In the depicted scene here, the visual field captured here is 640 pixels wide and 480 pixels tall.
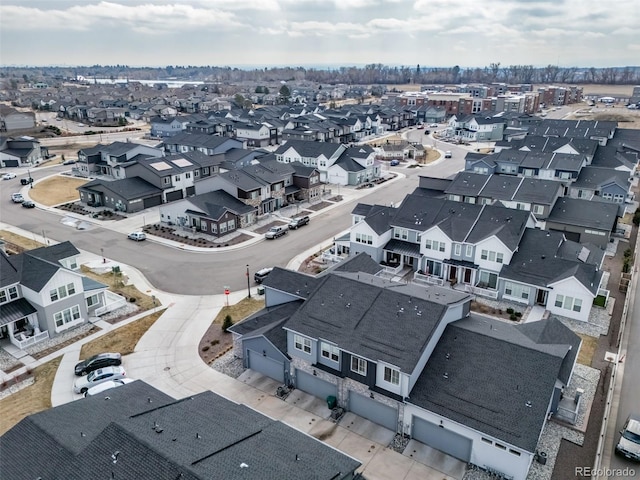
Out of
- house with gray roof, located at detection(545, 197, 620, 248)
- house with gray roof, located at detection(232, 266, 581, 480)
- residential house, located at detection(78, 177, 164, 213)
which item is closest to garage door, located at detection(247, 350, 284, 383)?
house with gray roof, located at detection(232, 266, 581, 480)

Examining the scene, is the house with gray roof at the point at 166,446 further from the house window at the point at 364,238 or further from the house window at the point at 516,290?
the house window at the point at 364,238

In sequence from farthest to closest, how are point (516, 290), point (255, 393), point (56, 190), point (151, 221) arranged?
point (56, 190) → point (151, 221) → point (516, 290) → point (255, 393)

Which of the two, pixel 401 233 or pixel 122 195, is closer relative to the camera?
pixel 401 233

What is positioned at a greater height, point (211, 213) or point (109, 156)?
point (109, 156)

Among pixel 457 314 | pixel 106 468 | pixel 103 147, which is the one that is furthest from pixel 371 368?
pixel 103 147

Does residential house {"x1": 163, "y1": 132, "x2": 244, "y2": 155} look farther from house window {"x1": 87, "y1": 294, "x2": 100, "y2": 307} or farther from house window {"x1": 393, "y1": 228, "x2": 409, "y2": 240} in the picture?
house window {"x1": 87, "y1": 294, "x2": 100, "y2": 307}

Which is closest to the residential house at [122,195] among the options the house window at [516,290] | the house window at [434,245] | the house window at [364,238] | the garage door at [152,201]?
the garage door at [152,201]

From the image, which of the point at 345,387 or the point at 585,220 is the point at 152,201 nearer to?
the point at 345,387

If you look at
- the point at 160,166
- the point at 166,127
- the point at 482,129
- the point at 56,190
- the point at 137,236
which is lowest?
the point at 137,236

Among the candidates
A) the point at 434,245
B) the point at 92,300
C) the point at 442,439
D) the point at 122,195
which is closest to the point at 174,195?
the point at 122,195
